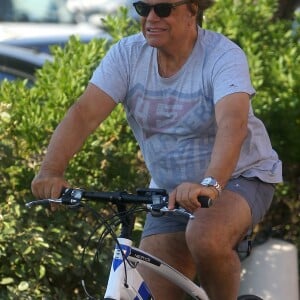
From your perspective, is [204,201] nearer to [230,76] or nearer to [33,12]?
[230,76]

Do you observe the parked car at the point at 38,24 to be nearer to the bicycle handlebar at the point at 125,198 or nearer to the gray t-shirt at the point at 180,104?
the gray t-shirt at the point at 180,104

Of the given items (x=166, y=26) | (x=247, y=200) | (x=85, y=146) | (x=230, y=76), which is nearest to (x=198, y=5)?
(x=166, y=26)

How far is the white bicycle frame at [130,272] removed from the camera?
3.58m

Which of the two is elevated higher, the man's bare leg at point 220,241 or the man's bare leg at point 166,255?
the man's bare leg at point 220,241

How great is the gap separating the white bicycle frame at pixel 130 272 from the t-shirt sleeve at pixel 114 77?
0.63 metres

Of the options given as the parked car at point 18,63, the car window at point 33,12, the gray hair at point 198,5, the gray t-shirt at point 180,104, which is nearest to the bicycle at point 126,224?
the gray t-shirt at point 180,104

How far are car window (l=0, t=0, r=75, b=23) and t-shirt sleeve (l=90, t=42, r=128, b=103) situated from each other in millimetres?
10358

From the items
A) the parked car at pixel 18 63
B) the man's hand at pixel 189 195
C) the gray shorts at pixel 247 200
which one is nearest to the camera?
the man's hand at pixel 189 195

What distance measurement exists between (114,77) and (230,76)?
0.48 meters

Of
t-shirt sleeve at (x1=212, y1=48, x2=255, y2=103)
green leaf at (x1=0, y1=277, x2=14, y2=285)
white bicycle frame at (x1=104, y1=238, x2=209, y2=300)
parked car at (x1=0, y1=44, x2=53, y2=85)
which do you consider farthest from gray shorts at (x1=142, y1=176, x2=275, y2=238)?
parked car at (x1=0, y1=44, x2=53, y2=85)

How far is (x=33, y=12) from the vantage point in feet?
48.2

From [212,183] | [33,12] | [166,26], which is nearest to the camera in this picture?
[212,183]

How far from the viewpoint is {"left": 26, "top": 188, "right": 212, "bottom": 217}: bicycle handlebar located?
11.4 feet

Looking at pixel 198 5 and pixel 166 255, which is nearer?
pixel 198 5
